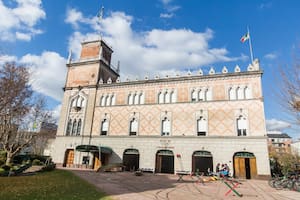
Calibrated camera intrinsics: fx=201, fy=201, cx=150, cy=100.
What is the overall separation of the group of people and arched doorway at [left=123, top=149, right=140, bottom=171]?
1047cm

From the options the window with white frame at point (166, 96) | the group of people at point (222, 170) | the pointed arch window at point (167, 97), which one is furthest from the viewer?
the pointed arch window at point (167, 97)

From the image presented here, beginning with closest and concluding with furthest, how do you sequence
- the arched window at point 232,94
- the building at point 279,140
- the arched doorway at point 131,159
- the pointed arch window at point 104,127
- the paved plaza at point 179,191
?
the paved plaza at point 179,191
the arched window at point 232,94
the arched doorway at point 131,159
the pointed arch window at point 104,127
the building at point 279,140

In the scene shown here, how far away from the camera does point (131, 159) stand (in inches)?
1119

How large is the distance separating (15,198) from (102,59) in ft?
89.7

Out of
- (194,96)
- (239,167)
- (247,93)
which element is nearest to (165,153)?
(194,96)

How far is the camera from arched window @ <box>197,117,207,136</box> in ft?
83.3

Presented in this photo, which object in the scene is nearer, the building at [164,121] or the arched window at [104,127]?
the building at [164,121]

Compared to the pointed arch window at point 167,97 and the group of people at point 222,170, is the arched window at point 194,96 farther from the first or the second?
the group of people at point 222,170

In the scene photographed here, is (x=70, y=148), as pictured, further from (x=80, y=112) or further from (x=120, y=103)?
(x=120, y=103)

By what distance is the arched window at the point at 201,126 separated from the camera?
1000 inches

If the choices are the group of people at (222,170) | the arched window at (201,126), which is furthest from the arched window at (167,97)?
the group of people at (222,170)

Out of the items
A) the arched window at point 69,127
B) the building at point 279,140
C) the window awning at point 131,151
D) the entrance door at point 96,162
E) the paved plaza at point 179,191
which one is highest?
the building at point 279,140

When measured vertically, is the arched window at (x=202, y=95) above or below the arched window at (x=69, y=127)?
above

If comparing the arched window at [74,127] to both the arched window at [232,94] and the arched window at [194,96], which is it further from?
the arched window at [232,94]
